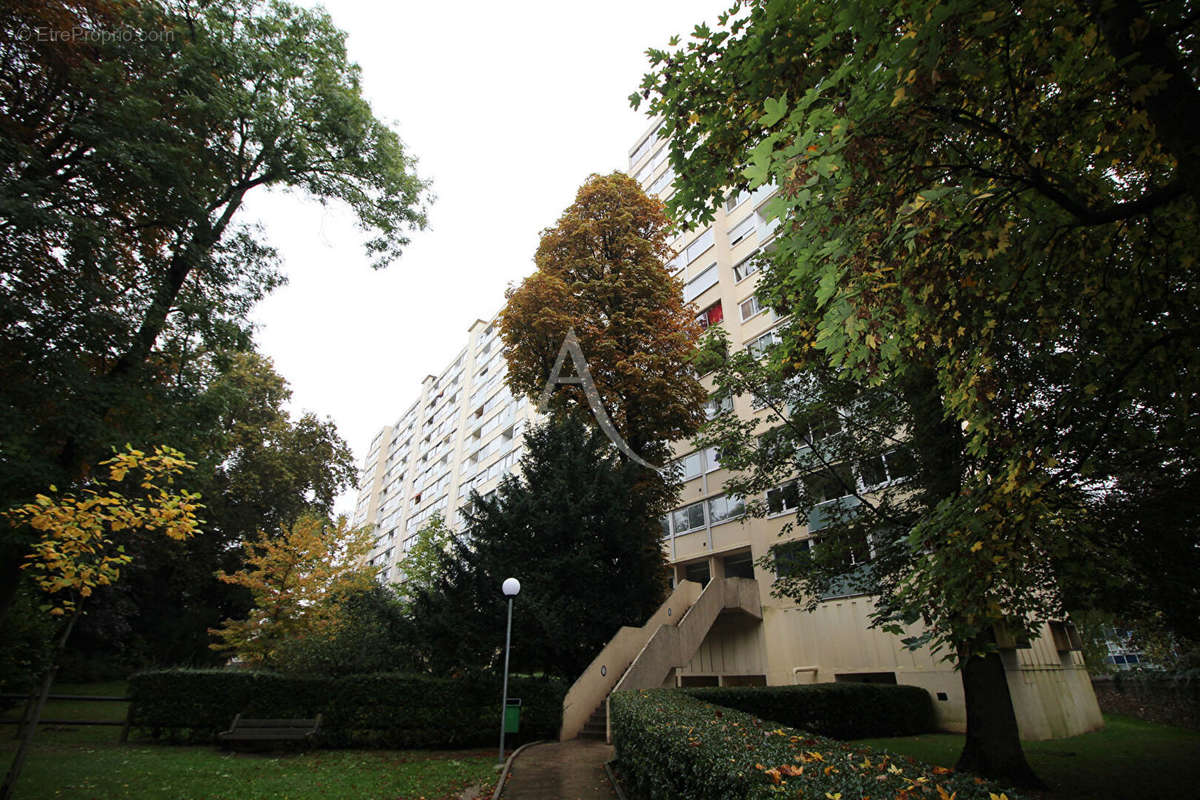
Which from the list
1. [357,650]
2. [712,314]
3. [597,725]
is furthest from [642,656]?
[712,314]

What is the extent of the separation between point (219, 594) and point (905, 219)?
3280 centimetres

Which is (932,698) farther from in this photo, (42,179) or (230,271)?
(42,179)

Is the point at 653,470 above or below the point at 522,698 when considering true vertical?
above

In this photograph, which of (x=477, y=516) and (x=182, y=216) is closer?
(x=182, y=216)

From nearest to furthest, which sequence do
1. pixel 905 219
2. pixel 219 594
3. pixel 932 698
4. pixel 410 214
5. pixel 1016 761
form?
1. pixel 905 219
2. pixel 1016 761
3. pixel 932 698
4. pixel 410 214
5. pixel 219 594

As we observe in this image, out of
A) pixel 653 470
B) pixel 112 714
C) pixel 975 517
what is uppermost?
pixel 653 470

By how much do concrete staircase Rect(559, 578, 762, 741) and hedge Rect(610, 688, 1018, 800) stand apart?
19.1ft

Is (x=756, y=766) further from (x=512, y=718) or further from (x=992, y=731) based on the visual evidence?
(x=512, y=718)

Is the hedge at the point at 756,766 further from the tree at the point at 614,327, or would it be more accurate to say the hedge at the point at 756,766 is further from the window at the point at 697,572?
the window at the point at 697,572

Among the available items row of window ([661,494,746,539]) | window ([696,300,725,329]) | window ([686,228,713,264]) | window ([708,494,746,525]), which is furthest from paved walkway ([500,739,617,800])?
window ([686,228,713,264])

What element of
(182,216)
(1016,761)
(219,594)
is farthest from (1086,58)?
(219,594)

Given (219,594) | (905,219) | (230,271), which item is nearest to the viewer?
(905,219)

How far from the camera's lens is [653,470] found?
17656 millimetres

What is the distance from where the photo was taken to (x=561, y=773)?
9047mm
